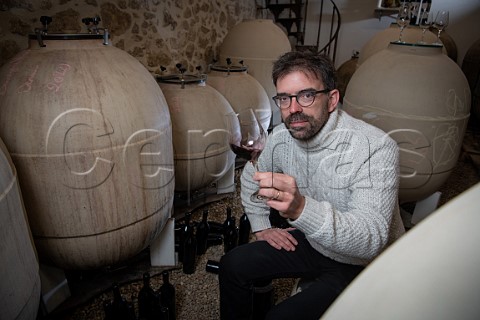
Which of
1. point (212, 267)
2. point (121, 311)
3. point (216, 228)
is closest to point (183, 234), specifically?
point (212, 267)

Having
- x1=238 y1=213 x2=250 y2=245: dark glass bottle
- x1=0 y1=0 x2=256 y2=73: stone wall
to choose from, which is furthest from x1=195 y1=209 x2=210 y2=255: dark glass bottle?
x1=0 y1=0 x2=256 y2=73: stone wall

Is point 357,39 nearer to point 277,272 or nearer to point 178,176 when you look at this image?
point 178,176

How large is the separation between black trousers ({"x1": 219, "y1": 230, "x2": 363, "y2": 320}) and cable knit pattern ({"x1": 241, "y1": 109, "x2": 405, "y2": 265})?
0.06 m

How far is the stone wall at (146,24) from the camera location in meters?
2.13

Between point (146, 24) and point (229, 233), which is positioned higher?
point (146, 24)

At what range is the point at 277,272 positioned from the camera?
5.00ft

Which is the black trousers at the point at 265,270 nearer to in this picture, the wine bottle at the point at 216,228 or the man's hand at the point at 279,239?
the man's hand at the point at 279,239

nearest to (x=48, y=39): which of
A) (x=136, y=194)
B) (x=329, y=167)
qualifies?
(x=136, y=194)

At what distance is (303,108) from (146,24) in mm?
2508

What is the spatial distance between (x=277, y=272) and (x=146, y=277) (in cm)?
66

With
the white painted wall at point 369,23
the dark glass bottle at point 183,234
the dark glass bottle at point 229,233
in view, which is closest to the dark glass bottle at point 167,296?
the dark glass bottle at point 183,234

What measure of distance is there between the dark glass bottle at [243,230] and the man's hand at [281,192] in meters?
1.36

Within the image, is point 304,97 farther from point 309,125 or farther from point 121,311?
point 121,311

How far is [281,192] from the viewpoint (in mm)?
1030
